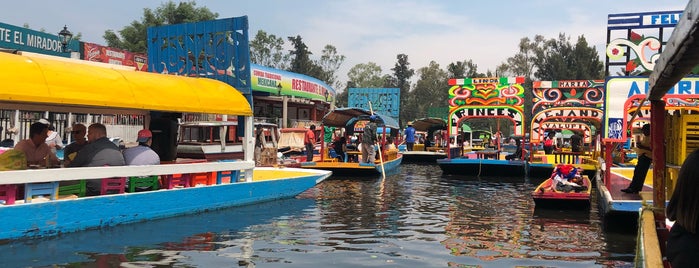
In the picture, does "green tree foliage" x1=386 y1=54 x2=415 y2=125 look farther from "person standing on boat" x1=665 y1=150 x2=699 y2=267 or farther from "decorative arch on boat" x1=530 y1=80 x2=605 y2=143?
"person standing on boat" x1=665 y1=150 x2=699 y2=267

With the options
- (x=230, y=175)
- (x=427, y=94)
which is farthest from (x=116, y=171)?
(x=427, y=94)

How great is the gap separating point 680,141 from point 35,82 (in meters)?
7.26

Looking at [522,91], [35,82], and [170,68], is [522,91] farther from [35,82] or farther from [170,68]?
[35,82]

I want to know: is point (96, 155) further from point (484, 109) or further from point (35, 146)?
point (484, 109)

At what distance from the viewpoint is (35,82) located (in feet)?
23.9

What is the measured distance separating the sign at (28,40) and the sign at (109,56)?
1603 mm

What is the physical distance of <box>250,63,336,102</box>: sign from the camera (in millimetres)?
33125

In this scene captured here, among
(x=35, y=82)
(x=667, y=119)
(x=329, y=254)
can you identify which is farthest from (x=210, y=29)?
(x=667, y=119)

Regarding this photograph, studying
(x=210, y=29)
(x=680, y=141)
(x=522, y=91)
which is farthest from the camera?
(x=522, y=91)

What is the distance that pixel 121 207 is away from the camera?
834cm

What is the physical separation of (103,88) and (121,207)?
66.2 inches

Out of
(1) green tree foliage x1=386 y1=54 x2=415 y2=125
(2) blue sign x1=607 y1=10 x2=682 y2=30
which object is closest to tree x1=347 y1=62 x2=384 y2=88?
(1) green tree foliage x1=386 y1=54 x2=415 y2=125

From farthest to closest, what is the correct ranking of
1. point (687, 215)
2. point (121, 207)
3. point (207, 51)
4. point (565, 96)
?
1. point (565, 96)
2. point (207, 51)
3. point (121, 207)
4. point (687, 215)

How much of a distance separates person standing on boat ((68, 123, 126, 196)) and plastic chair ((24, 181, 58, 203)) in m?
0.73
